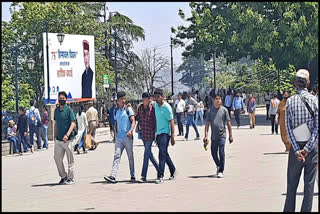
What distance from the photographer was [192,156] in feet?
63.4

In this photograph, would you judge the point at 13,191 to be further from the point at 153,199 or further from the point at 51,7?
the point at 51,7

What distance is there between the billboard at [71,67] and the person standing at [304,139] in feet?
74.8

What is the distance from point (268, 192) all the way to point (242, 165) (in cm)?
473

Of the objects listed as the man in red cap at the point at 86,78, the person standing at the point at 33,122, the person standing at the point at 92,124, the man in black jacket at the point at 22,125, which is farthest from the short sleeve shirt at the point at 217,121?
the man in red cap at the point at 86,78

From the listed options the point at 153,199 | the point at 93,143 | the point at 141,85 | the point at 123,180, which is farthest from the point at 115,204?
the point at 141,85

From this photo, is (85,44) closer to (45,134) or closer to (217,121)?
(45,134)

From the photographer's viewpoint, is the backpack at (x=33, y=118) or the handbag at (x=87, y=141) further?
the backpack at (x=33, y=118)

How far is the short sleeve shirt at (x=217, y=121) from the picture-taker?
14094 mm

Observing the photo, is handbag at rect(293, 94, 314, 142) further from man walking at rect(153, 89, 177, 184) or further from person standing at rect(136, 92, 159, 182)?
person standing at rect(136, 92, 159, 182)

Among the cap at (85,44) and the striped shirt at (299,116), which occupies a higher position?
the cap at (85,44)

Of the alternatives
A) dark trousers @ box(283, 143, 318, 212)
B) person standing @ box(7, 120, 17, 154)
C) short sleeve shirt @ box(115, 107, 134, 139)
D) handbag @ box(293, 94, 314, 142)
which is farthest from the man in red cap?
handbag @ box(293, 94, 314, 142)

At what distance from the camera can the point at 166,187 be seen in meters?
12.8

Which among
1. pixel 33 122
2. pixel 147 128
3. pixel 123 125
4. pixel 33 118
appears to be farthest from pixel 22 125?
pixel 147 128

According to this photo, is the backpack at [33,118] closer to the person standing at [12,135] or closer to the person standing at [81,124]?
the person standing at [12,135]
